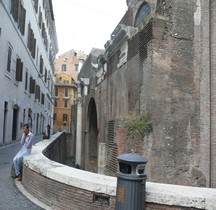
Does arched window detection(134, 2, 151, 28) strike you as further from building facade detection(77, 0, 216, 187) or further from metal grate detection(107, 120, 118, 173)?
metal grate detection(107, 120, 118, 173)

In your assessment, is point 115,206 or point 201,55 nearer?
point 115,206

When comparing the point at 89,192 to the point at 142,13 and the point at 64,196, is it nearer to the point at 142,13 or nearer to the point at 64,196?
the point at 64,196

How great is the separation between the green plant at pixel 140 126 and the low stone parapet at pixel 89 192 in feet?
11.8

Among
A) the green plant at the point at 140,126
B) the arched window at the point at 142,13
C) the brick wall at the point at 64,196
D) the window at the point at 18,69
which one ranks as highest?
the arched window at the point at 142,13

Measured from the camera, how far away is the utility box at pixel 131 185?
414 centimetres

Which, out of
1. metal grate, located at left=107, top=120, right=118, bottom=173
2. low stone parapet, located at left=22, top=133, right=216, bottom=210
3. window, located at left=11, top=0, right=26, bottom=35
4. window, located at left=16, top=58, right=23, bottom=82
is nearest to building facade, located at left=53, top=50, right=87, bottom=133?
window, located at left=11, top=0, right=26, bottom=35

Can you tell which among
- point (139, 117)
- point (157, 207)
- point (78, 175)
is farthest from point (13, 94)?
point (157, 207)

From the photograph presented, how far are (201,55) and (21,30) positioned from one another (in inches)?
516

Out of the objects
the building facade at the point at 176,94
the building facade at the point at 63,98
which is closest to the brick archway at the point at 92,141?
the building facade at the point at 176,94

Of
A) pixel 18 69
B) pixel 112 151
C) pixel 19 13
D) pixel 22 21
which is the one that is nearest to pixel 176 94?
pixel 112 151

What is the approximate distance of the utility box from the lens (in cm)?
→ 414

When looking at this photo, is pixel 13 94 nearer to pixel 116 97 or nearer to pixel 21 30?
pixel 21 30

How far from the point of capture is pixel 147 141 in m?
9.36

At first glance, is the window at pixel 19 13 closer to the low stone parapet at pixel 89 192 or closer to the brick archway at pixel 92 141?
the brick archway at pixel 92 141
